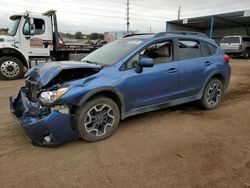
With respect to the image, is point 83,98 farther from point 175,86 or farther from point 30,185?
point 175,86

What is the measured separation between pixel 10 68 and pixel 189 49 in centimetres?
764

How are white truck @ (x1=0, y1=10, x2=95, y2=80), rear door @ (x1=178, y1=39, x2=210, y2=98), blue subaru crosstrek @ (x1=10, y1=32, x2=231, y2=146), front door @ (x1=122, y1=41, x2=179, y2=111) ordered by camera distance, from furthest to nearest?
white truck @ (x1=0, y1=10, x2=95, y2=80)
rear door @ (x1=178, y1=39, x2=210, y2=98)
front door @ (x1=122, y1=41, x2=179, y2=111)
blue subaru crosstrek @ (x1=10, y1=32, x2=231, y2=146)

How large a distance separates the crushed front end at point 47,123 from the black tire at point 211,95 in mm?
3099

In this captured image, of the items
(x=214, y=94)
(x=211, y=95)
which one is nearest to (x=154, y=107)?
(x=211, y=95)

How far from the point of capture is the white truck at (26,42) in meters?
10.2

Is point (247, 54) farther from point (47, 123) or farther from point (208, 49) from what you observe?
point (47, 123)

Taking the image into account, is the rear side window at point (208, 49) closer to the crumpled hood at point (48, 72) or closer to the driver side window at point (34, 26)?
the crumpled hood at point (48, 72)

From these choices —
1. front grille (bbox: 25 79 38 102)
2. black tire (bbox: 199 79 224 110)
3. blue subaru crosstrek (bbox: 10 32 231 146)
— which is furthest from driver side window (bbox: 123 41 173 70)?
→ front grille (bbox: 25 79 38 102)

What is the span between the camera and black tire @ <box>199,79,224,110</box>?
5.63 m

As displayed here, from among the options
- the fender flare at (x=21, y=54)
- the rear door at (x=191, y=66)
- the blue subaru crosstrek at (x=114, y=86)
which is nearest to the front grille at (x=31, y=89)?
the blue subaru crosstrek at (x=114, y=86)

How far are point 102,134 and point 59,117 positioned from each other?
0.83m

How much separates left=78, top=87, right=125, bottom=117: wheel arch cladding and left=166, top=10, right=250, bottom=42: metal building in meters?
24.7

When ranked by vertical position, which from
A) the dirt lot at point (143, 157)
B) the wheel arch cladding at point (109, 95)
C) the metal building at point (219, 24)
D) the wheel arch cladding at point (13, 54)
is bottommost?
the dirt lot at point (143, 157)

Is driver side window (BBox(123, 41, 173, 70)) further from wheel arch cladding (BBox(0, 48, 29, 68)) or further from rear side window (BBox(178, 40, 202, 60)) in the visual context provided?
wheel arch cladding (BBox(0, 48, 29, 68))
